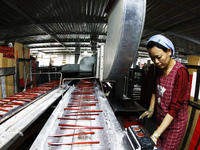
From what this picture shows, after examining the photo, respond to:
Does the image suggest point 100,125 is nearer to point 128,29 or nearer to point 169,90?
point 169,90

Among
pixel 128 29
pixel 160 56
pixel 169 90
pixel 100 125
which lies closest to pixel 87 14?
pixel 128 29

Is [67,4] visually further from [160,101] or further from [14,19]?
[160,101]

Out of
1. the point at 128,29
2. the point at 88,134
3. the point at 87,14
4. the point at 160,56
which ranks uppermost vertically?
the point at 87,14

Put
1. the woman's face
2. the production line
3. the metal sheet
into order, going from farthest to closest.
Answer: the woman's face < the metal sheet < the production line

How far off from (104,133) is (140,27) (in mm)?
1000

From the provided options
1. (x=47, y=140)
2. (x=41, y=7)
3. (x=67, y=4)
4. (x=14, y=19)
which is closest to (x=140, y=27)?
(x=47, y=140)

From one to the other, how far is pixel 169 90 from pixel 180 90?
10cm

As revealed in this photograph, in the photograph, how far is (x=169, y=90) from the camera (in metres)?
1.06

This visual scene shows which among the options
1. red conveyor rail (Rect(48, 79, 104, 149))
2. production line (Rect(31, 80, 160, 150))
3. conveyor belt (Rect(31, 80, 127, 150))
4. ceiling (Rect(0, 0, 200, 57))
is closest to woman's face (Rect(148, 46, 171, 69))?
production line (Rect(31, 80, 160, 150))

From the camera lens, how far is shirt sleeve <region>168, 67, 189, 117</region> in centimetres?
96

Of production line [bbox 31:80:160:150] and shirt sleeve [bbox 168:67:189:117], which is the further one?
shirt sleeve [bbox 168:67:189:117]

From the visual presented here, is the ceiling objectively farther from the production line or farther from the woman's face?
the production line

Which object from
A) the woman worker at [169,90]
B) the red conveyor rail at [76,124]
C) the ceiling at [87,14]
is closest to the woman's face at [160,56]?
→ the woman worker at [169,90]

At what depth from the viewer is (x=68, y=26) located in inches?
153
